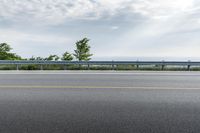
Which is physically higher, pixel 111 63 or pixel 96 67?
pixel 111 63

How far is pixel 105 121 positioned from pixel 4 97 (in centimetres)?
358

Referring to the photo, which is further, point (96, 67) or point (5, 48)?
point (5, 48)

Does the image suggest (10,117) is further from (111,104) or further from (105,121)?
(111,104)

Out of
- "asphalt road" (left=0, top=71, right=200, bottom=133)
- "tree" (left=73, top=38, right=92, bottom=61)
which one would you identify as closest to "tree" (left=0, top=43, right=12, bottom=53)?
"tree" (left=73, top=38, right=92, bottom=61)

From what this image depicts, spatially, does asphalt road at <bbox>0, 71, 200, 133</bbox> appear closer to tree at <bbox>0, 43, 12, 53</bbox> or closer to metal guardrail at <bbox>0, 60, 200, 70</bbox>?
metal guardrail at <bbox>0, 60, 200, 70</bbox>

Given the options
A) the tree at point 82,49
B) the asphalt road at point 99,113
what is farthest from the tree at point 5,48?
the asphalt road at point 99,113

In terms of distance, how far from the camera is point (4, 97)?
6.20 metres

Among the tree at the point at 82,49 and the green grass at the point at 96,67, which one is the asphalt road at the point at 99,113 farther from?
the tree at the point at 82,49

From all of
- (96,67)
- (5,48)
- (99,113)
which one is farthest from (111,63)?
(5,48)

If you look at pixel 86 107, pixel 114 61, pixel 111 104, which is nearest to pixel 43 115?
pixel 86 107

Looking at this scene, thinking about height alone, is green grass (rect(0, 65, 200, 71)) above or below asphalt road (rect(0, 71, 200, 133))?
above

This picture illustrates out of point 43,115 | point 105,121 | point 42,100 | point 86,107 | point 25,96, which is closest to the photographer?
point 105,121

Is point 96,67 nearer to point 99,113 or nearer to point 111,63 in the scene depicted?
point 111,63

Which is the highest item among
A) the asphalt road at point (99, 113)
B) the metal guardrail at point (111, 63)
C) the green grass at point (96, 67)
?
the metal guardrail at point (111, 63)
